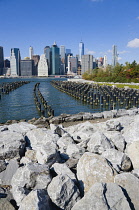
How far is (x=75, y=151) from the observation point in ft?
20.3

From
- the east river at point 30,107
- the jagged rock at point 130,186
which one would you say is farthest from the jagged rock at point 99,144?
the east river at point 30,107

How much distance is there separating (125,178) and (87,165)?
1017 millimetres

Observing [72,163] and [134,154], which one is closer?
[72,163]

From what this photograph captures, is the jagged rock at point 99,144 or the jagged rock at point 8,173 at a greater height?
the jagged rock at point 99,144

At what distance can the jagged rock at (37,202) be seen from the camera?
3607 millimetres

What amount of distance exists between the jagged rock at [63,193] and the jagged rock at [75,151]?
192 centimetres

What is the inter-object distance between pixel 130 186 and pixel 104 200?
35.1 inches

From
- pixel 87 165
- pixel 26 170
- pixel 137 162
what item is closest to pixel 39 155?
pixel 26 170

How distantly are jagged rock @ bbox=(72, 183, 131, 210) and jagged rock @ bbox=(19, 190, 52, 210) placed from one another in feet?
1.91

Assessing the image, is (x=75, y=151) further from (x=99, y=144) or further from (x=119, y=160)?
(x=119, y=160)

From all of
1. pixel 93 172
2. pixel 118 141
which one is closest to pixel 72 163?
pixel 93 172

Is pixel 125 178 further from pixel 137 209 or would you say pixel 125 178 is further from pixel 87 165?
pixel 87 165

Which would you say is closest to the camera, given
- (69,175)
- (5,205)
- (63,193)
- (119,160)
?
(5,205)

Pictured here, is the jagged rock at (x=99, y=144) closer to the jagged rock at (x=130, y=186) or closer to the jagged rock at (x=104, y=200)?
the jagged rock at (x=130, y=186)
